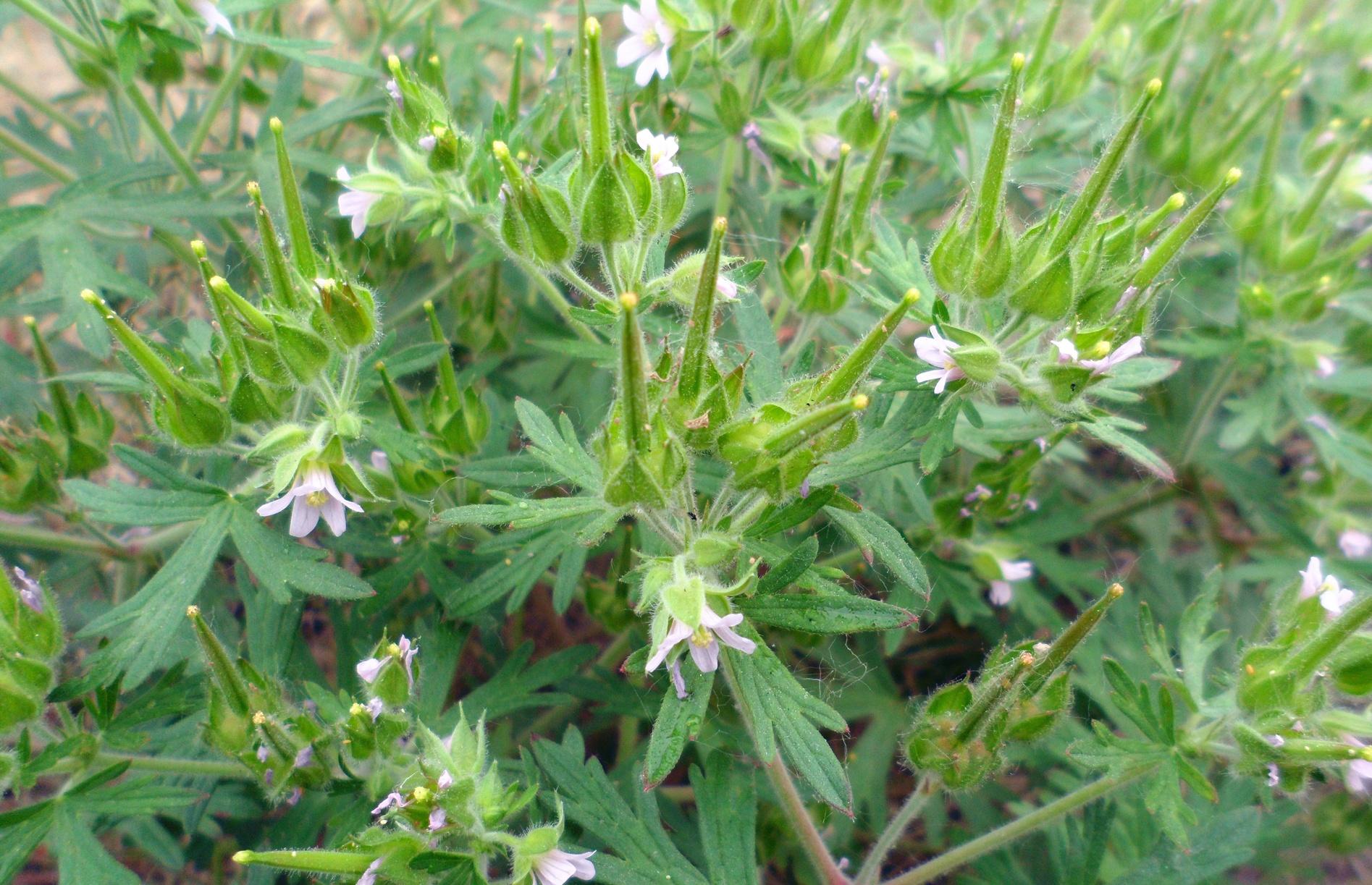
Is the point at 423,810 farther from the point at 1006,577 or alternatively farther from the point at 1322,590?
the point at 1322,590

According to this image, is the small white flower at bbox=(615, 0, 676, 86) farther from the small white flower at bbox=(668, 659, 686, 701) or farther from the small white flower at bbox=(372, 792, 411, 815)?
the small white flower at bbox=(372, 792, 411, 815)

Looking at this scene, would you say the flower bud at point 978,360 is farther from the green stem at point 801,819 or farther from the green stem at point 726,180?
the green stem at point 726,180

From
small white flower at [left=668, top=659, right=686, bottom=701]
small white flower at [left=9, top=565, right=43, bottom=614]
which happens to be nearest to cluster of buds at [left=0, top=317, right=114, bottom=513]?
small white flower at [left=9, top=565, right=43, bottom=614]

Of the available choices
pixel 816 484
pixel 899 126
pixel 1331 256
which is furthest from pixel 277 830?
pixel 1331 256

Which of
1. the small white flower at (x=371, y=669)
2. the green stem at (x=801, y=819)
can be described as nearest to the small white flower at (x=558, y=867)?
the green stem at (x=801, y=819)

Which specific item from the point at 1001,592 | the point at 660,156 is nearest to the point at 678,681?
the point at 660,156
